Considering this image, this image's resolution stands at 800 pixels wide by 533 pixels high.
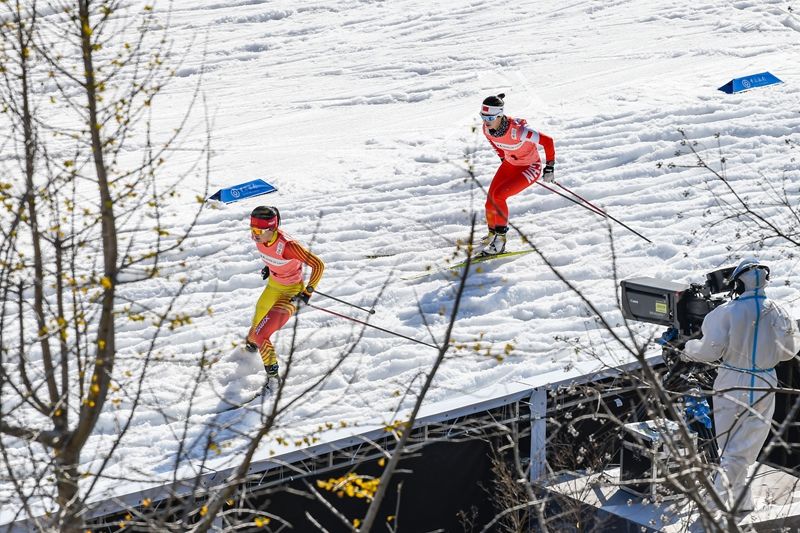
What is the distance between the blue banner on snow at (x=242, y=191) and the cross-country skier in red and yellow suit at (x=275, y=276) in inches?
179

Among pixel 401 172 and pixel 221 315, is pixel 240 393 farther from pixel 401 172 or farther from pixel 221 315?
pixel 401 172

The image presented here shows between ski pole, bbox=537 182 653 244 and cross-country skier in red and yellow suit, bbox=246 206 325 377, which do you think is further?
ski pole, bbox=537 182 653 244

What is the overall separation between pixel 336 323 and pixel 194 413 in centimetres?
187

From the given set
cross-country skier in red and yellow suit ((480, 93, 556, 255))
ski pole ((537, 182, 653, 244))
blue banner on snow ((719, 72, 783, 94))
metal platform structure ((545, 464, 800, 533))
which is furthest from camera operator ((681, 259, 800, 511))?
blue banner on snow ((719, 72, 783, 94))

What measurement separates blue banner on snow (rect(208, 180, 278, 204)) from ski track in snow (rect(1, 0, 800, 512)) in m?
0.18

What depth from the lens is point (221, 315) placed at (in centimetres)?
1202

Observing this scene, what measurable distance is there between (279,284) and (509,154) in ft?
10.4

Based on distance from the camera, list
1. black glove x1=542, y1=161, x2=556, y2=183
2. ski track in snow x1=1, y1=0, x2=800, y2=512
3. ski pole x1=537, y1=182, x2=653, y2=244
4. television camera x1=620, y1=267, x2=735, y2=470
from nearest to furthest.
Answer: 1. television camera x1=620, y1=267, x2=735, y2=470
2. ski track in snow x1=1, y1=0, x2=800, y2=512
3. black glove x1=542, y1=161, x2=556, y2=183
4. ski pole x1=537, y1=182, x2=653, y2=244

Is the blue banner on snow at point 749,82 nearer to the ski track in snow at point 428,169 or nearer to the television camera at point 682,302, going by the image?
the ski track in snow at point 428,169

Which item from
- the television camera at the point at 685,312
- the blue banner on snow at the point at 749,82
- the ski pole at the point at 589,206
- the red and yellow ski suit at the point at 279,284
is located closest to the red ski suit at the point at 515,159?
the ski pole at the point at 589,206

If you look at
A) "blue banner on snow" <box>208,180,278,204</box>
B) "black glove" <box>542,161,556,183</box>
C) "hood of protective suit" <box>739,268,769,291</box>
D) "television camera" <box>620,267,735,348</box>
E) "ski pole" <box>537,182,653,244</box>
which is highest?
"hood of protective suit" <box>739,268,769,291</box>

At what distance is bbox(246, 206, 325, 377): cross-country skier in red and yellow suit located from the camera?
33.2 feet

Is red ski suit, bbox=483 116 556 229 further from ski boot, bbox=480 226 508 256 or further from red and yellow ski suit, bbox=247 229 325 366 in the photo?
red and yellow ski suit, bbox=247 229 325 366

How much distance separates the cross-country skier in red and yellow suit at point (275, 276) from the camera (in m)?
10.1
